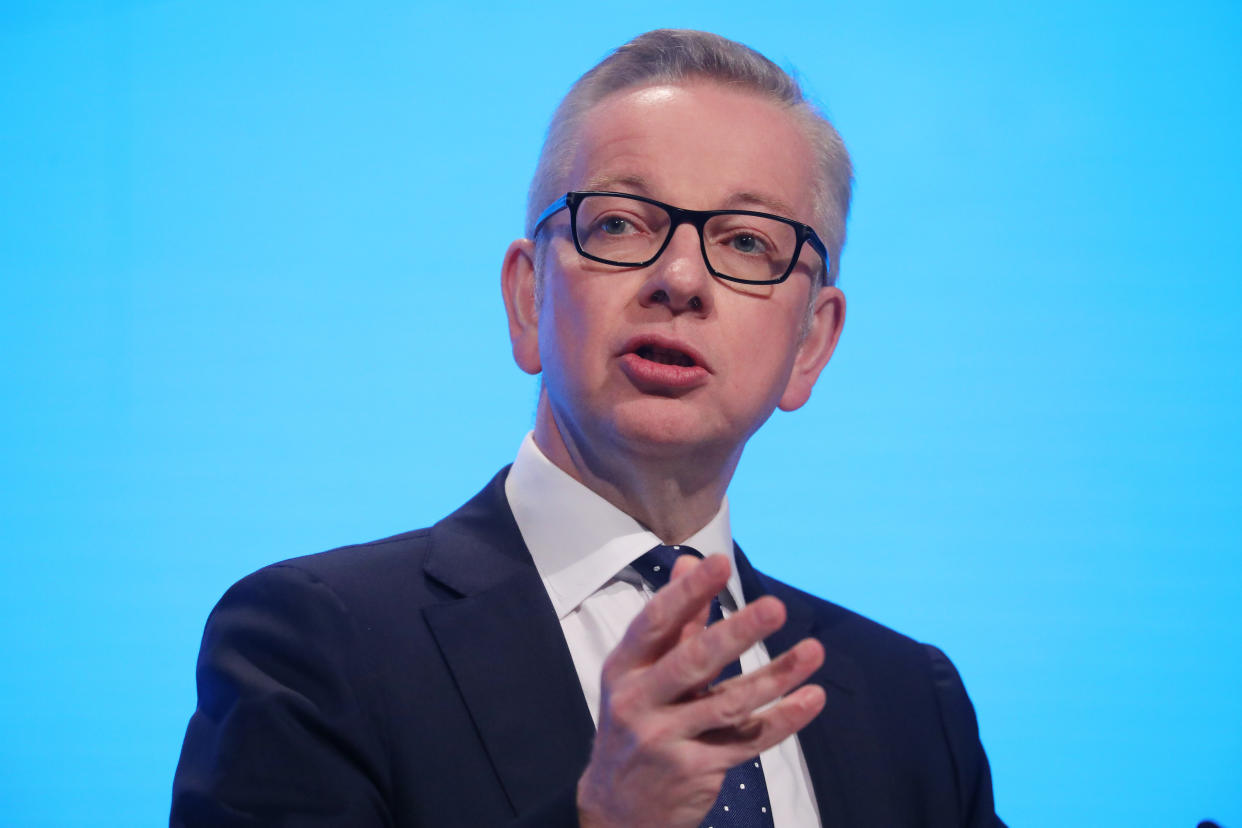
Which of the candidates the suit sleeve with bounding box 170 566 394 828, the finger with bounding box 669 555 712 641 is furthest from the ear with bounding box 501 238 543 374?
the finger with bounding box 669 555 712 641

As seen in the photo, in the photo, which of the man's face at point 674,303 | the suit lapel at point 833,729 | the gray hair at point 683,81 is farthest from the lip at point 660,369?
the suit lapel at point 833,729

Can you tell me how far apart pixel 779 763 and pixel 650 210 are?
0.84 metres

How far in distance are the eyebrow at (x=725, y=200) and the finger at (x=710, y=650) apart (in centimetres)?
84

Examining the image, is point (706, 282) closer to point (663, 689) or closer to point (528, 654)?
point (528, 654)

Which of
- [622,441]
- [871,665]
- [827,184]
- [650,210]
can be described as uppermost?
[827,184]

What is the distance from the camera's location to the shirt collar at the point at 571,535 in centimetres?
165

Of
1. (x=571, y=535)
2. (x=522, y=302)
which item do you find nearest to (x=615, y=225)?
(x=522, y=302)

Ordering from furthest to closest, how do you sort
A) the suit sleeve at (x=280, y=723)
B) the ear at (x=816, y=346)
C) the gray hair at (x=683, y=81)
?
the ear at (x=816, y=346), the gray hair at (x=683, y=81), the suit sleeve at (x=280, y=723)

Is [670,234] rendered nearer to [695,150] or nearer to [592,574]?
[695,150]

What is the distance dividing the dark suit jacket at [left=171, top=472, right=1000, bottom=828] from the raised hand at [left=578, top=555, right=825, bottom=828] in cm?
9

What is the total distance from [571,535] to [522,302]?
1.44 feet

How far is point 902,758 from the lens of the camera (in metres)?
1.82

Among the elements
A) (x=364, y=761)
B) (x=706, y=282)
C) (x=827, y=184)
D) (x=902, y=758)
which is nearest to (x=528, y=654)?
(x=364, y=761)

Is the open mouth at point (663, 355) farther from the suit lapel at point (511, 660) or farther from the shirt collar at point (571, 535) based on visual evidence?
the suit lapel at point (511, 660)
